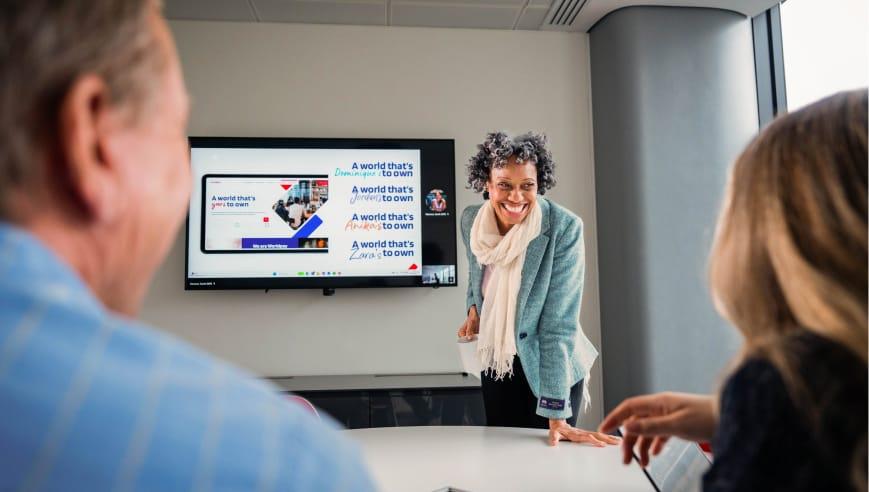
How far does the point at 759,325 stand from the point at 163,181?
60 centimetres

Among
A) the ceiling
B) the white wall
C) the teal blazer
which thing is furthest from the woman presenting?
the ceiling

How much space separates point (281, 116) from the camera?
3.72 m

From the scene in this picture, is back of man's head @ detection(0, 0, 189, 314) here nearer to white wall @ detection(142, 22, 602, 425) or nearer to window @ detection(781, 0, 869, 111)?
window @ detection(781, 0, 869, 111)

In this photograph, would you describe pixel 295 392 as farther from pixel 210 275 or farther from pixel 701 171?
pixel 701 171

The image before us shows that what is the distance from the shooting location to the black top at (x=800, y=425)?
500 mm

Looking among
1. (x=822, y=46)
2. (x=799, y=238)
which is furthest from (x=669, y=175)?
(x=799, y=238)

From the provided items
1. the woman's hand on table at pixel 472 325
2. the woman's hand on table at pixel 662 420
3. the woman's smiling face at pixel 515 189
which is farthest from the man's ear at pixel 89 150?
the woman's hand on table at pixel 472 325

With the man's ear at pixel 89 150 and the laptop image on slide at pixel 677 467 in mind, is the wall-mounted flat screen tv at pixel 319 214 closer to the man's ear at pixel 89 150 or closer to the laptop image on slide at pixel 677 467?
the laptop image on slide at pixel 677 467

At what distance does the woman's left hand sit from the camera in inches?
60.9

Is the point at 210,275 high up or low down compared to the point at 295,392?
up

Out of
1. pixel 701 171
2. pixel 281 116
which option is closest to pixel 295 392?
pixel 281 116

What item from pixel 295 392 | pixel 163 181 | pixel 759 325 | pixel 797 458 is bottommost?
pixel 295 392

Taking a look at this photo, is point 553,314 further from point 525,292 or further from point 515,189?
point 515,189

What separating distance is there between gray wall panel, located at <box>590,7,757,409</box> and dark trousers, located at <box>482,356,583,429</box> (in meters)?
1.60
